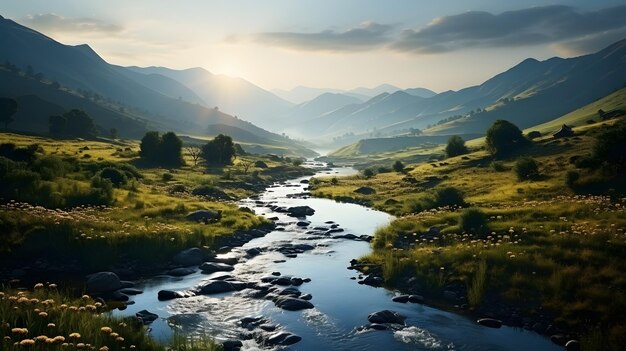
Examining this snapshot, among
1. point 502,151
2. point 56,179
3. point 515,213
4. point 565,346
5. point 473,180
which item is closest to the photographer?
point 565,346

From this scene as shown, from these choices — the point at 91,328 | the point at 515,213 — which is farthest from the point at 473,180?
the point at 91,328

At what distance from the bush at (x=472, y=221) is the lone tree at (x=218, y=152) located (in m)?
102

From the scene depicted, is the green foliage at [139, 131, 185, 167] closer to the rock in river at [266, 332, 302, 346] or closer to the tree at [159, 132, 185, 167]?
the tree at [159, 132, 185, 167]

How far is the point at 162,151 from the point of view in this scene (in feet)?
387

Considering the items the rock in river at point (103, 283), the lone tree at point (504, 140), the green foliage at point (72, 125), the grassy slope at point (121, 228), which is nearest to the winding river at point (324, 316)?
the rock in river at point (103, 283)

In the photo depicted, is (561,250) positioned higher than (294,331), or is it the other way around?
(561,250)

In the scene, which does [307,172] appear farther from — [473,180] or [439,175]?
[473,180]

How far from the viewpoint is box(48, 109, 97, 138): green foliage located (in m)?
154

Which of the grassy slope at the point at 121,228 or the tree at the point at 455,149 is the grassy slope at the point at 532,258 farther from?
Result: the tree at the point at 455,149

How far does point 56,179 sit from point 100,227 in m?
21.3

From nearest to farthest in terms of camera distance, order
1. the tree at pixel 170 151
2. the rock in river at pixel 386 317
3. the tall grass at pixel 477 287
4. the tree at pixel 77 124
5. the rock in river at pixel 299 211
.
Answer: the rock in river at pixel 386 317 < the tall grass at pixel 477 287 < the rock in river at pixel 299 211 < the tree at pixel 170 151 < the tree at pixel 77 124

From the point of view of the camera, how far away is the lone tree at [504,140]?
11144 centimetres

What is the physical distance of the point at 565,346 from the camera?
2306cm

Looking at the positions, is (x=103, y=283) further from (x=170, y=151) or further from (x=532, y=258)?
(x=170, y=151)
